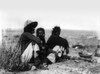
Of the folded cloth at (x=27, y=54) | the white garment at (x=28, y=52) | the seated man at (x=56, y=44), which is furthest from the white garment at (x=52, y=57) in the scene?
the folded cloth at (x=27, y=54)

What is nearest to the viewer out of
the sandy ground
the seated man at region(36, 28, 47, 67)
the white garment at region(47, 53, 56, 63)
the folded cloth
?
the sandy ground

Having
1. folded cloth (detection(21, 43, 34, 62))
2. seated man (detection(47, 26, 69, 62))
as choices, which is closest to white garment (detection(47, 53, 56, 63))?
seated man (detection(47, 26, 69, 62))

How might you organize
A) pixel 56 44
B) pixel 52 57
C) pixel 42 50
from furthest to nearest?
pixel 56 44 → pixel 52 57 → pixel 42 50

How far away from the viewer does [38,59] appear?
26.3 feet

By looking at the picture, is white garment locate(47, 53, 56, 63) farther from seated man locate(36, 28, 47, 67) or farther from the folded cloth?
the folded cloth

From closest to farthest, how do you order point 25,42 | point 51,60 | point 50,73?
point 50,73, point 25,42, point 51,60

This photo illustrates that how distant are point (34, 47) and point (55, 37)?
1.58 meters

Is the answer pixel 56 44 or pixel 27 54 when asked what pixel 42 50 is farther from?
pixel 56 44

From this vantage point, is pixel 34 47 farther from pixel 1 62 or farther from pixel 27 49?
pixel 1 62

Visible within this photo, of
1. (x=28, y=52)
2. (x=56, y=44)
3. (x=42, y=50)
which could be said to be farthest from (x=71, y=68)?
(x=28, y=52)

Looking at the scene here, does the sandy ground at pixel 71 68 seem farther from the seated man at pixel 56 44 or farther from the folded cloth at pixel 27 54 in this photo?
the folded cloth at pixel 27 54

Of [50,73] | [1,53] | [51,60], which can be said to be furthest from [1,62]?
[51,60]

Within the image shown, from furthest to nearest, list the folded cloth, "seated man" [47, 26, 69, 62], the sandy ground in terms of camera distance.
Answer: "seated man" [47, 26, 69, 62]
the folded cloth
the sandy ground

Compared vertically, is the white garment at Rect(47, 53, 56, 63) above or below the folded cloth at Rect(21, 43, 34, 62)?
below
